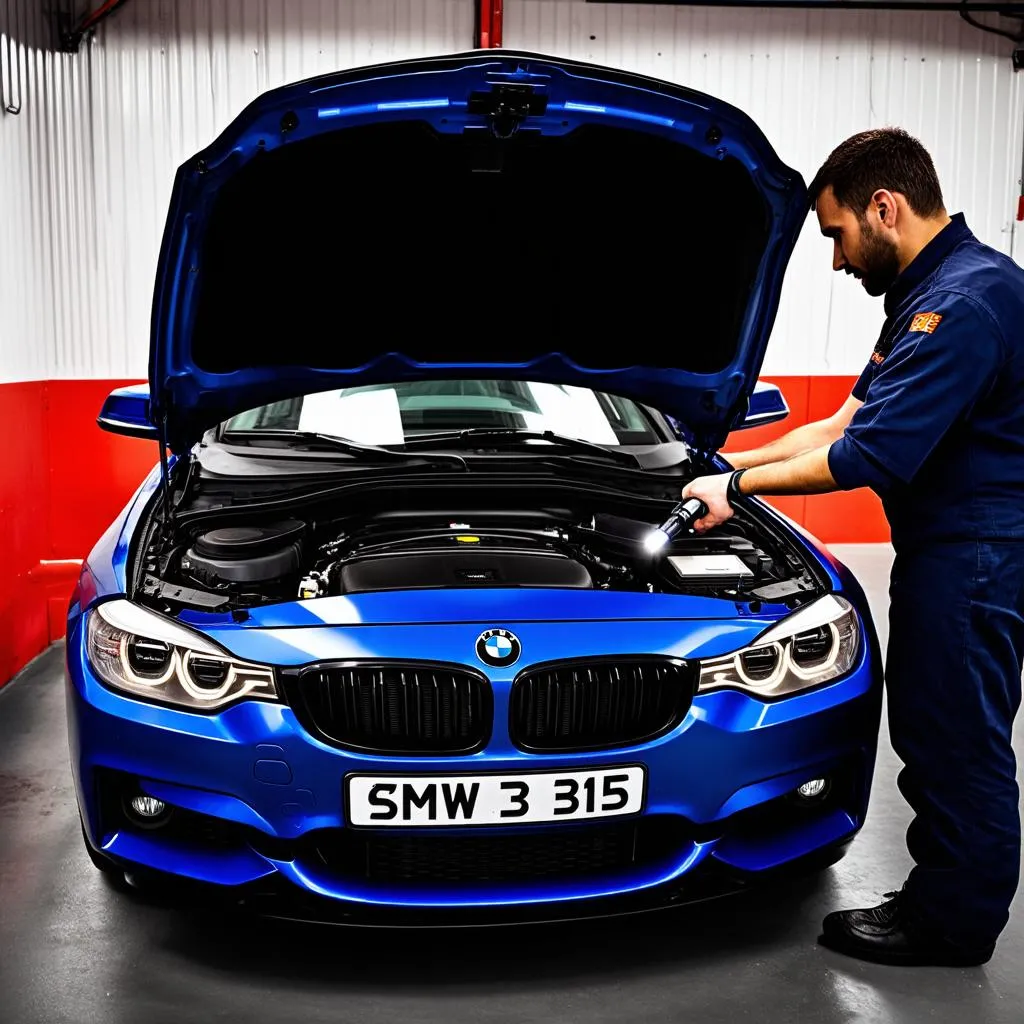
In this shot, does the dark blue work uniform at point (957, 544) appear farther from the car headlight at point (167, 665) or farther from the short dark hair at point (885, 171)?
the car headlight at point (167, 665)

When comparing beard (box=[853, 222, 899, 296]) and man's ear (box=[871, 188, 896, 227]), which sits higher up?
man's ear (box=[871, 188, 896, 227])

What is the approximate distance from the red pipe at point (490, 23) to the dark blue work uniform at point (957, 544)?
4.13 meters

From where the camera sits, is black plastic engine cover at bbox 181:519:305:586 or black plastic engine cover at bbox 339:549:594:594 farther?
black plastic engine cover at bbox 181:519:305:586

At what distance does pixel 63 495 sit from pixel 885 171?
4.31 m

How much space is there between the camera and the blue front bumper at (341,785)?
193 centimetres

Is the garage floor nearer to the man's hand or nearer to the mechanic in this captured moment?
the mechanic

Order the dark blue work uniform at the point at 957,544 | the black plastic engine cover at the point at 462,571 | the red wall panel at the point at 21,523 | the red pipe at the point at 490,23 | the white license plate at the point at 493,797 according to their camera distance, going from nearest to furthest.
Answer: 1. the white license plate at the point at 493,797
2. the dark blue work uniform at the point at 957,544
3. the black plastic engine cover at the point at 462,571
4. the red wall panel at the point at 21,523
5. the red pipe at the point at 490,23

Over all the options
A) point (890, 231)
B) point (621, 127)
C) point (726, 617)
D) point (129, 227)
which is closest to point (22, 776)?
point (726, 617)

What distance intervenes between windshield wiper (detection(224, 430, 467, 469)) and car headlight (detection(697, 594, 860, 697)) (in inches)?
38.3

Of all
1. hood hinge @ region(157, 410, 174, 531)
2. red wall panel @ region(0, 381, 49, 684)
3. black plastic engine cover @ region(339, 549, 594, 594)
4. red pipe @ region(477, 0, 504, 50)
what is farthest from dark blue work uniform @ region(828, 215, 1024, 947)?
red pipe @ region(477, 0, 504, 50)

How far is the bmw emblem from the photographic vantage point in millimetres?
1980

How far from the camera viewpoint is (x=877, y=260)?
2.21m

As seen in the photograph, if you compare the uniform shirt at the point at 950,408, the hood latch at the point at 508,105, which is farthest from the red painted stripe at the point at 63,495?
the uniform shirt at the point at 950,408

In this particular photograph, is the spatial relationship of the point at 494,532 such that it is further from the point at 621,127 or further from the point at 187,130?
the point at 187,130
